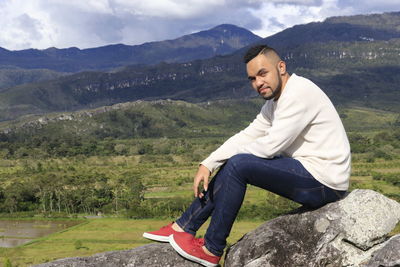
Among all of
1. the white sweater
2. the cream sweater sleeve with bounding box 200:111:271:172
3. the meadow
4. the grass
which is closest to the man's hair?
the white sweater

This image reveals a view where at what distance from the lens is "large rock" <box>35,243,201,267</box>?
8.85 metres

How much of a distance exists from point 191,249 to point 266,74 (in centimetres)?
362

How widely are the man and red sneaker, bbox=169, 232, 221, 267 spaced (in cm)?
2

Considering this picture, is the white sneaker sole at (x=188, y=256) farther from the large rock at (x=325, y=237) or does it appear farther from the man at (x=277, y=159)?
the large rock at (x=325, y=237)

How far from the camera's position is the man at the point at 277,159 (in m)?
7.89

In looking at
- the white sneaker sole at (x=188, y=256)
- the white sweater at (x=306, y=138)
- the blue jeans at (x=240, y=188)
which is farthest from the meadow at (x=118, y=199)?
the white sweater at (x=306, y=138)

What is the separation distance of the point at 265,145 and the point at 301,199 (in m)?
1.53

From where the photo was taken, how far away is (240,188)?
798cm

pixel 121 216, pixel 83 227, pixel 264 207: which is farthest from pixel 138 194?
pixel 264 207

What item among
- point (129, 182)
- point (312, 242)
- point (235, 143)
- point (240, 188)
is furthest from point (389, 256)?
point (129, 182)

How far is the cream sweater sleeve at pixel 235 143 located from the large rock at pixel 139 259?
6.74 feet

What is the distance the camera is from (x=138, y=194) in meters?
96.9

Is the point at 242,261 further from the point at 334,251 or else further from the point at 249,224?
the point at 249,224

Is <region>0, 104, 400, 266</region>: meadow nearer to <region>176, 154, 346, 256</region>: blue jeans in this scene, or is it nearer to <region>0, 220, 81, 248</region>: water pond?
<region>0, 220, 81, 248</region>: water pond
